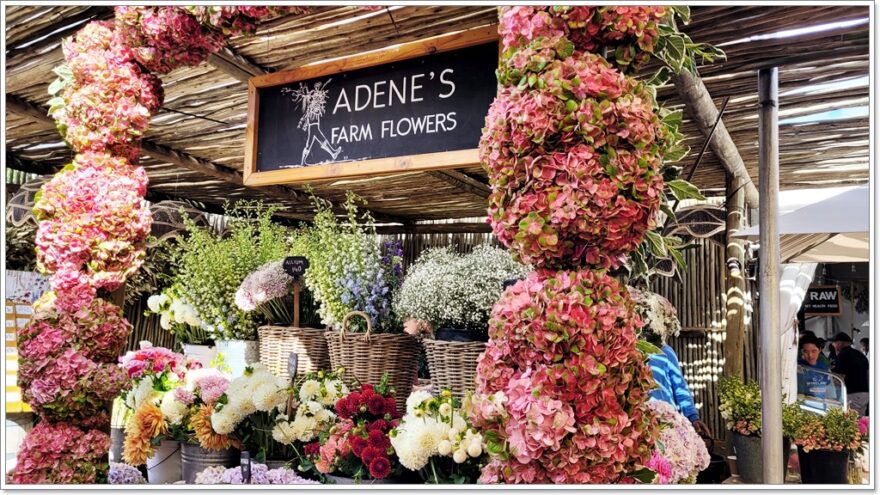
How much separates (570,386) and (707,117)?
232 centimetres

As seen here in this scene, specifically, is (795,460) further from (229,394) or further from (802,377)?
(229,394)

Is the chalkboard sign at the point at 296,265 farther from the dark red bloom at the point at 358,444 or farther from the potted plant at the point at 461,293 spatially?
the dark red bloom at the point at 358,444

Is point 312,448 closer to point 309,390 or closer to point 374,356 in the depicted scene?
point 309,390

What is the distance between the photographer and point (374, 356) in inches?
91.8

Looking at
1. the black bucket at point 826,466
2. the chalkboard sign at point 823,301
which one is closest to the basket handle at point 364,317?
the black bucket at point 826,466

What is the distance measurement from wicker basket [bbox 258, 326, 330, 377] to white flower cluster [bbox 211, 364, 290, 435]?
9.2 inches

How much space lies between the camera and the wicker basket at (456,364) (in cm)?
205

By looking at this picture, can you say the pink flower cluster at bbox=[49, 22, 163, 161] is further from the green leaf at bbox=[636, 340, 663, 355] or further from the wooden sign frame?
the green leaf at bbox=[636, 340, 663, 355]

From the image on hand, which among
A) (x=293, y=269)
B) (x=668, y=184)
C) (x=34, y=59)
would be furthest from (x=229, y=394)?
(x=34, y=59)

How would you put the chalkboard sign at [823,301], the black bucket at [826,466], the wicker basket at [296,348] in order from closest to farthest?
the wicker basket at [296,348], the black bucket at [826,466], the chalkboard sign at [823,301]

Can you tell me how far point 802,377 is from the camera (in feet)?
16.9

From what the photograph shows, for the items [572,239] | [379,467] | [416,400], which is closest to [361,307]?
[416,400]

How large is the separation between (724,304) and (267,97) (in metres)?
5.23

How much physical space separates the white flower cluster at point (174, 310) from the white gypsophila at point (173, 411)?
45 centimetres
